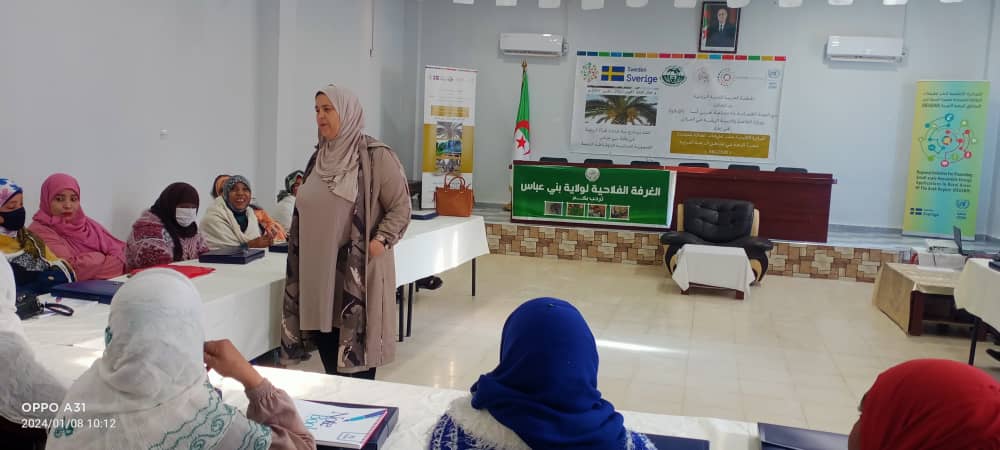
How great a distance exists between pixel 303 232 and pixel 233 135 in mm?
3678

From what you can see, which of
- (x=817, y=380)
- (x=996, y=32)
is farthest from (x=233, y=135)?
(x=996, y=32)

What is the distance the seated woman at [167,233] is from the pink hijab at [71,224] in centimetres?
15

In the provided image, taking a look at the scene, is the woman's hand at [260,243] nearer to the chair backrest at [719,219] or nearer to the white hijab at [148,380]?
the white hijab at [148,380]

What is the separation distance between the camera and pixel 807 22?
30.4ft

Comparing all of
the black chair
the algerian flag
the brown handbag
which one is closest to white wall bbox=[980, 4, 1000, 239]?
the black chair

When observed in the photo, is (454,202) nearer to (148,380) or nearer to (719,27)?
(148,380)

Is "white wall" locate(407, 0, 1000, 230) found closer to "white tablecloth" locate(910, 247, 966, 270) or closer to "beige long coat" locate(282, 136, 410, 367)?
"white tablecloth" locate(910, 247, 966, 270)

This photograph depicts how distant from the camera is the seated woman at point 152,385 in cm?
113

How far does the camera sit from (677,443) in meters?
1.54

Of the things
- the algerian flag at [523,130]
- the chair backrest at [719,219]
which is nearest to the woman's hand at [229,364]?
the chair backrest at [719,219]

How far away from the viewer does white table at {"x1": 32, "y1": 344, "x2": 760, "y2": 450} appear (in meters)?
1.64

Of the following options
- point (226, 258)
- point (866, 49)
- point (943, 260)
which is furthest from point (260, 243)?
point (866, 49)

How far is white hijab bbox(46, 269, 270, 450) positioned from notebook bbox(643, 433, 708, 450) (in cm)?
85

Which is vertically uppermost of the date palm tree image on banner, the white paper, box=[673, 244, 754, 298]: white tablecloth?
the date palm tree image on banner
